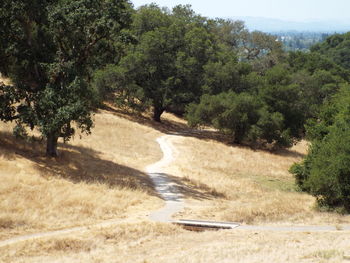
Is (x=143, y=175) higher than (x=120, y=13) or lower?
lower

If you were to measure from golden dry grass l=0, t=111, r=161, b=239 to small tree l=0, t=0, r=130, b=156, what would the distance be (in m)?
1.96

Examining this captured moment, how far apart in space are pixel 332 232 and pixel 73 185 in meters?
12.1

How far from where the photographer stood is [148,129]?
5172 centimetres

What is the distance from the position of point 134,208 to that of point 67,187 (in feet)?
11.4

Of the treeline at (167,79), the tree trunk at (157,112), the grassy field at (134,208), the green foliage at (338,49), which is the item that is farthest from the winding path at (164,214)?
the green foliage at (338,49)

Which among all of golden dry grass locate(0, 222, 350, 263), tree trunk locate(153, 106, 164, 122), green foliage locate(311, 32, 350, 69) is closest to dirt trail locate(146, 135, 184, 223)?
golden dry grass locate(0, 222, 350, 263)

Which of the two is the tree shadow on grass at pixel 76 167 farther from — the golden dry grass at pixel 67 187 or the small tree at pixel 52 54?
the small tree at pixel 52 54

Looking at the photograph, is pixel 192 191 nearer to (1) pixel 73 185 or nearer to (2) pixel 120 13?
(1) pixel 73 185

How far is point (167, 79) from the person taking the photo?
56.0 meters

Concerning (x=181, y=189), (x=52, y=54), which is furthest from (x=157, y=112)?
(x=181, y=189)

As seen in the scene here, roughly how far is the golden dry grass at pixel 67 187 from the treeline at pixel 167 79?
5.76 ft

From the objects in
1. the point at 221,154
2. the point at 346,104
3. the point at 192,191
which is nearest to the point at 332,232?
the point at 192,191

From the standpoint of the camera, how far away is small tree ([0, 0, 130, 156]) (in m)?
25.0

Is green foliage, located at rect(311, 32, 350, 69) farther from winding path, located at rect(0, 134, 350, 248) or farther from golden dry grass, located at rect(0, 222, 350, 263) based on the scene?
golden dry grass, located at rect(0, 222, 350, 263)
